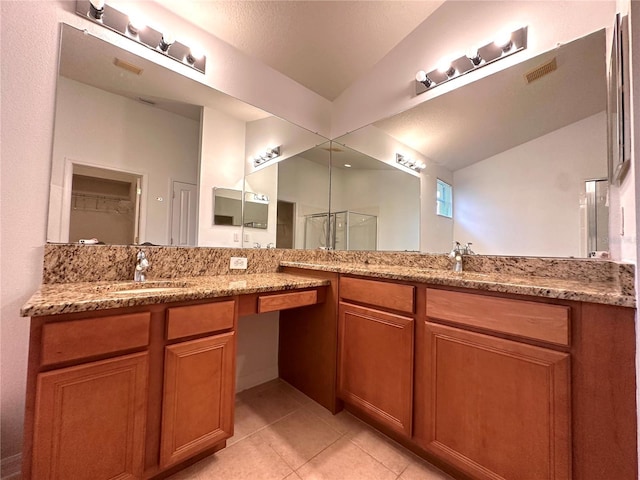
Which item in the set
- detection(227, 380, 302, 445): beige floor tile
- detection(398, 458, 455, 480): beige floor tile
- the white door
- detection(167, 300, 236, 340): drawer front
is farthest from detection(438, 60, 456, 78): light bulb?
detection(227, 380, 302, 445): beige floor tile

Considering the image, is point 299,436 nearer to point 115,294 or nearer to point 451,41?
point 115,294

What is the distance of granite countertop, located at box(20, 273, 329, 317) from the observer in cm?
87

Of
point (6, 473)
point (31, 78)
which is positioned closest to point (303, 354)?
point (6, 473)

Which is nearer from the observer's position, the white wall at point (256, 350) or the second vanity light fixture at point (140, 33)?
the second vanity light fixture at point (140, 33)

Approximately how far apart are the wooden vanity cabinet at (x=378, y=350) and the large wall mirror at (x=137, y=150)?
1044 mm

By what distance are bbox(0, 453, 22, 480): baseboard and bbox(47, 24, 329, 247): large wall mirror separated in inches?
39.2

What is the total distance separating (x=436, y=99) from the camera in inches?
73.5

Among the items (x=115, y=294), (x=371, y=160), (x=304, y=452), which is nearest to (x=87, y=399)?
(x=115, y=294)

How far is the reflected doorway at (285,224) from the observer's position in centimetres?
238

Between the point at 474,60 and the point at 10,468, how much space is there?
3.26 meters

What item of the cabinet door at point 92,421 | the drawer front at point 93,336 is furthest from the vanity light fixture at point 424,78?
the cabinet door at point 92,421

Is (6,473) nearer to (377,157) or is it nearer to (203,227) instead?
(203,227)

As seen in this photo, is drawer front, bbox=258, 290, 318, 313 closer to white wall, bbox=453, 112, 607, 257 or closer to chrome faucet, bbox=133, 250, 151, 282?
chrome faucet, bbox=133, 250, 151, 282

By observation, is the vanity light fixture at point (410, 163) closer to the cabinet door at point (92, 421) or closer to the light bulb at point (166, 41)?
the light bulb at point (166, 41)
